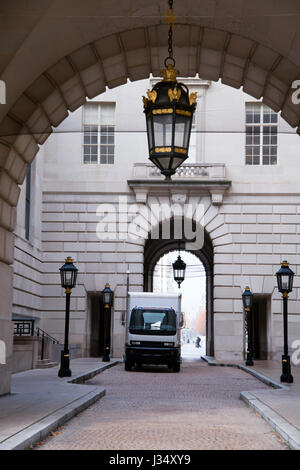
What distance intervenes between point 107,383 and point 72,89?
10002 millimetres

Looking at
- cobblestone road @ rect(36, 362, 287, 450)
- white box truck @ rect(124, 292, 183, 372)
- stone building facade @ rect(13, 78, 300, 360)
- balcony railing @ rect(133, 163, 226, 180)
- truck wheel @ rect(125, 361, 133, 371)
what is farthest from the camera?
balcony railing @ rect(133, 163, 226, 180)

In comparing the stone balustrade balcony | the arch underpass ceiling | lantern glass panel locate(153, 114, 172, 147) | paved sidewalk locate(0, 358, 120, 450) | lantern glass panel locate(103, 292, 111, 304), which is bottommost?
paved sidewalk locate(0, 358, 120, 450)

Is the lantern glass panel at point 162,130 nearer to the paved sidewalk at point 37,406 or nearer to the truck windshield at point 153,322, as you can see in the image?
the paved sidewalk at point 37,406

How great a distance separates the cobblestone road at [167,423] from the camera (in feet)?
32.2

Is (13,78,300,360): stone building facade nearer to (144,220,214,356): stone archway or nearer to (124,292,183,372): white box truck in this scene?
(144,220,214,356): stone archway

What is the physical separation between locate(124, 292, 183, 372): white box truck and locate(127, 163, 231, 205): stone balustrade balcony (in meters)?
9.04

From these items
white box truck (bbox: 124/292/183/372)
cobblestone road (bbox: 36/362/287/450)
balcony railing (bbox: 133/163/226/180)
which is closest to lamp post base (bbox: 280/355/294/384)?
cobblestone road (bbox: 36/362/287/450)

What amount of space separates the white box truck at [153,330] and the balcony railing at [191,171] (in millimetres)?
9506

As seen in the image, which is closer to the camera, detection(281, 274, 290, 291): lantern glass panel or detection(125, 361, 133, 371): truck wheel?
detection(281, 274, 290, 291): lantern glass panel

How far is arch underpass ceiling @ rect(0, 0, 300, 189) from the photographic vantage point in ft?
39.7

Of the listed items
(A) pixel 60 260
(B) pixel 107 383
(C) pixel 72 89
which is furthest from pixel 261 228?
(C) pixel 72 89

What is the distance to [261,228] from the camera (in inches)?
1468

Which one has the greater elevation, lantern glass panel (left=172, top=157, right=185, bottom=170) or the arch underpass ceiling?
the arch underpass ceiling
